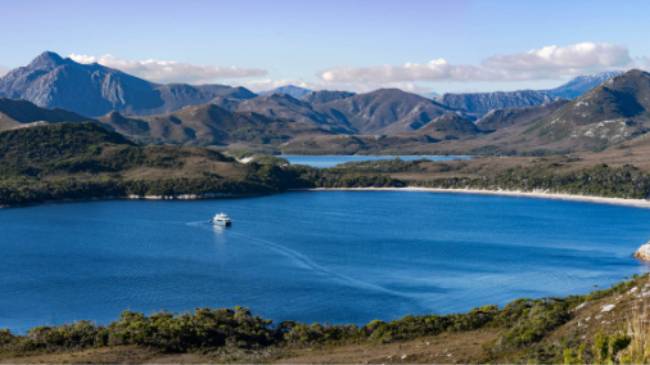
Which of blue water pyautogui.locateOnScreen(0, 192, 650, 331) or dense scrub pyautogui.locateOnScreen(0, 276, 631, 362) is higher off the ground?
dense scrub pyautogui.locateOnScreen(0, 276, 631, 362)

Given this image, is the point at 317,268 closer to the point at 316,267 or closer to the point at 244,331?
the point at 316,267

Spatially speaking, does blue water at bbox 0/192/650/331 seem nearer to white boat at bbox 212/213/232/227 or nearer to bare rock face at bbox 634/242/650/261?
bare rock face at bbox 634/242/650/261

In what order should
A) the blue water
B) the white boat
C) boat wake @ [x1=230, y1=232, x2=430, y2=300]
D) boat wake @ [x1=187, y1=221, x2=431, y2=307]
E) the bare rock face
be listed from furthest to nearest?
1. the white boat
2. the bare rock face
3. boat wake @ [x1=230, y1=232, x2=430, y2=300]
4. boat wake @ [x1=187, y1=221, x2=431, y2=307]
5. the blue water

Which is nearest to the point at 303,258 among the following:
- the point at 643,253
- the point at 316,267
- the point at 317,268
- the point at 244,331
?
the point at 316,267

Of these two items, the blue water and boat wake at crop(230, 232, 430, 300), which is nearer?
the blue water

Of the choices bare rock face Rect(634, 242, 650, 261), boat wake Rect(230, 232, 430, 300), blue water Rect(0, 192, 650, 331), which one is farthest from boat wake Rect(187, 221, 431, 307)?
bare rock face Rect(634, 242, 650, 261)

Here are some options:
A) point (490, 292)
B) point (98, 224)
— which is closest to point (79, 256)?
point (98, 224)

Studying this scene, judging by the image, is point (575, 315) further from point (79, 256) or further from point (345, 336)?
point (79, 256)

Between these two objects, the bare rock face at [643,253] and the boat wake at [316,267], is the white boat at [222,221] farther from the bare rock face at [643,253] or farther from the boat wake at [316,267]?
the bare rock face at [643,253]
